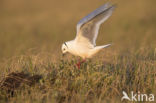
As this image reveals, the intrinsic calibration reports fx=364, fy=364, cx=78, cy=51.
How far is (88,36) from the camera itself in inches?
273

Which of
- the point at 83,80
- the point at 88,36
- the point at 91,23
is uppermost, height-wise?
the point at 91,23

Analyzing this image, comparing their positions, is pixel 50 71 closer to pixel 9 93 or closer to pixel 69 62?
Result: pixel 69 62

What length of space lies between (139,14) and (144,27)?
6.40 feet

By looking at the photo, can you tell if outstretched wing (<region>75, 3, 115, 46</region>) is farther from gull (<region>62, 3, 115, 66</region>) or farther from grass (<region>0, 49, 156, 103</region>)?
grass (<region>0, 49, 156, 103</region>)

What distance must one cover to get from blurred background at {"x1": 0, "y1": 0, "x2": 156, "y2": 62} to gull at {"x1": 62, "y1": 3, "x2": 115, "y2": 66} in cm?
471

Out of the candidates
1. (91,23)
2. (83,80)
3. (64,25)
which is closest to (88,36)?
(91,23)

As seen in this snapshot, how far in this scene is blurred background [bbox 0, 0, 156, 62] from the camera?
13498mm

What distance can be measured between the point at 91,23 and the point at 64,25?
10.1 metres

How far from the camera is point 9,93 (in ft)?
19.3

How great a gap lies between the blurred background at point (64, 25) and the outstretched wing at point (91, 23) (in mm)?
4726

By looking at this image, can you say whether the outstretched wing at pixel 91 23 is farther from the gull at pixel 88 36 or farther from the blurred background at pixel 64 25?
the blurred background at pixel 64 25

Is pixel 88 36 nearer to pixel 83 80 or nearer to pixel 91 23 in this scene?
pixel 91 23

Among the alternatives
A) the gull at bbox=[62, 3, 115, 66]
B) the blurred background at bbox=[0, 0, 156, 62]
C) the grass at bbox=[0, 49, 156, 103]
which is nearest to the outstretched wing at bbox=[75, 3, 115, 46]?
the gull at bbox=[62, 3, 115, 66]

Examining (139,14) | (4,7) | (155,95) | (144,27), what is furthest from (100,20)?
(4,7)
